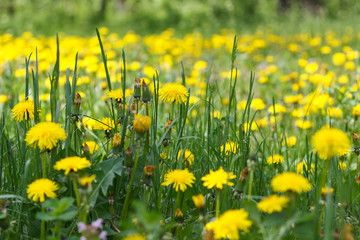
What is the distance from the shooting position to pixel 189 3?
10484 mm

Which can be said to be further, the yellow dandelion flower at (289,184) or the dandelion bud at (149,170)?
the dandelion bud at (149,170)

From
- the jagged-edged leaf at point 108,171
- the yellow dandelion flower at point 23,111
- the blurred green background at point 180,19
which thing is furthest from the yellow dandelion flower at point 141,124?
the blurred green background at point 180,19

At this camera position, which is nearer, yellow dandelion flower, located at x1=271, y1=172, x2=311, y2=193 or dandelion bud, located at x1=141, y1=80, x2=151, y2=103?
yellow dandelion flower, located at x1=271, y1=172, x2=311, y2=193

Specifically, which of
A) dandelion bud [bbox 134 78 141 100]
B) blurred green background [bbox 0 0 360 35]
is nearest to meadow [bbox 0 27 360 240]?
dandelion bud [bbox 134 78 141 100]

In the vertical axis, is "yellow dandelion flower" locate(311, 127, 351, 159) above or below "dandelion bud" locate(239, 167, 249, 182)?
above

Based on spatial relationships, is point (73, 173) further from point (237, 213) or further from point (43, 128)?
point (237, 213)

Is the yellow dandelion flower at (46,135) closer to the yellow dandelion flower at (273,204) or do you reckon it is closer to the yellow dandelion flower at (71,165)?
the yellow dandelion flower at (71,165)

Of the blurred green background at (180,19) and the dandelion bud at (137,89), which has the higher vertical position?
the blurred green background at (180,19)

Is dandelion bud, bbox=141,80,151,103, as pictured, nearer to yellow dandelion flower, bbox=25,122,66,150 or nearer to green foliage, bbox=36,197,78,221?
yellow dandelion flower, bbox=25,122,66,150

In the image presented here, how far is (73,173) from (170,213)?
0.42m

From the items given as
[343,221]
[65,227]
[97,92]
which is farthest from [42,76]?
[343,221]

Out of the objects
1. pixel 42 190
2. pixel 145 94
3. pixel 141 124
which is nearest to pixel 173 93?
pixel 145 94

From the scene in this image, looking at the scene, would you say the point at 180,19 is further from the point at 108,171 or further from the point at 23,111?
the point at 108,171

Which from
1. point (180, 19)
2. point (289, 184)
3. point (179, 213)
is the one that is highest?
point (180, 19)
